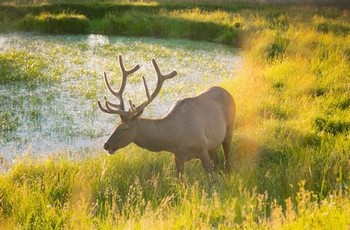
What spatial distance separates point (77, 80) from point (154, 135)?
27.3 feet

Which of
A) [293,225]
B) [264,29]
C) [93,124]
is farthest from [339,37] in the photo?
[293,225]

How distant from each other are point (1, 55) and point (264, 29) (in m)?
9.29

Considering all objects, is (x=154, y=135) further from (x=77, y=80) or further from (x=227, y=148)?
(x=77, y=80)

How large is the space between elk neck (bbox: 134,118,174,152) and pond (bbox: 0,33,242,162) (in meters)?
2.25

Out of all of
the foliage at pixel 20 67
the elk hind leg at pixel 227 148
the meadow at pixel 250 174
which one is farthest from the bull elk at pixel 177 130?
the foliage at pixel 20 67

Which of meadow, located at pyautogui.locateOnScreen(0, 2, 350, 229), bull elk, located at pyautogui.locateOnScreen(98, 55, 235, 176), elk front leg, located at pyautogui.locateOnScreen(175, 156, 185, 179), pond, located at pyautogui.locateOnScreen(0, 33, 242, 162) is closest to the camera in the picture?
meadow, located at pyautogui.locateOnScreen(0, 2, 350, 229)

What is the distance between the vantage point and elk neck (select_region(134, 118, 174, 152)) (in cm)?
622

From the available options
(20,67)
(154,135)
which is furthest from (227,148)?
(20,67)

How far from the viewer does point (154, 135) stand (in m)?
6.24

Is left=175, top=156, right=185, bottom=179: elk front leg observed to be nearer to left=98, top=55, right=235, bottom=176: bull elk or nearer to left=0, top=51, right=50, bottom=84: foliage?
left=98, top=55, right=235, bottom=176: bull elk

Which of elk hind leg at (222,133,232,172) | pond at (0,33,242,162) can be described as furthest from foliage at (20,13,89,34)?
elk hind leg at (222,133,232,172)

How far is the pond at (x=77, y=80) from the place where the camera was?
31.2 ft

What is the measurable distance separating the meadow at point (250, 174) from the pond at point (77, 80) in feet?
2.40

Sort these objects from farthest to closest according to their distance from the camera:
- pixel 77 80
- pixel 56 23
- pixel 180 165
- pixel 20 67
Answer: pixel 56 23 → pixel 20 67 → pixel 77 80 → pixel 180 165
